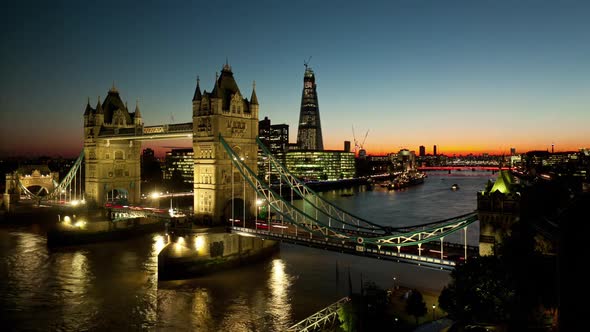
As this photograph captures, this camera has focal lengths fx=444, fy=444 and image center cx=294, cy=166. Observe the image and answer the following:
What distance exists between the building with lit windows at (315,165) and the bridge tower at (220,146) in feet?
403

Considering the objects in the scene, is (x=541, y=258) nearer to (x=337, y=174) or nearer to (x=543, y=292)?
(x=543, y=292)

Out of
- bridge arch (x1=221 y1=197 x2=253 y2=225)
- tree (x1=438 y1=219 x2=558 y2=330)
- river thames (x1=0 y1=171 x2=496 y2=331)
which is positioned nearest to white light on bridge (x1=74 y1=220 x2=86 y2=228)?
river thames (x1=0 y1=171 x2=496 y2=331)

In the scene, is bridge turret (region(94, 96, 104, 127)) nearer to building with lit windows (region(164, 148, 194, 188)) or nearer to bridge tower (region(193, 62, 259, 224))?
bridge tower (region(193, 62, 259, 224))

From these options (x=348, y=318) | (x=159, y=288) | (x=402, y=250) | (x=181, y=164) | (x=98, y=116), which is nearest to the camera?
(x=348, y=318)

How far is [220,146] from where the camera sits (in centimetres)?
3422

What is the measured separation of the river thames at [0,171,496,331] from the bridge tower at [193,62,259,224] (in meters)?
5.53

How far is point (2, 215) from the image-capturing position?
5378 centimetres

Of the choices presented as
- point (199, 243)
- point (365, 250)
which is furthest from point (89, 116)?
point (365, 250)

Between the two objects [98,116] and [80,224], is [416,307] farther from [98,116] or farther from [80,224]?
[98,116]

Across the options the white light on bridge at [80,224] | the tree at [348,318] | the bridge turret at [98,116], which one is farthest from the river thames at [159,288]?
the bridge turret at [98,116]

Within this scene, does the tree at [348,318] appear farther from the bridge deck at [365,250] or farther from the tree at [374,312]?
the bridge deck at [365,250]

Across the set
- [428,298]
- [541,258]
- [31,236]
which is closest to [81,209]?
[31,236]

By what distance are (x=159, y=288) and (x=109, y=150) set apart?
86.7ft

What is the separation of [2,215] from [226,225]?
36.3 metres
